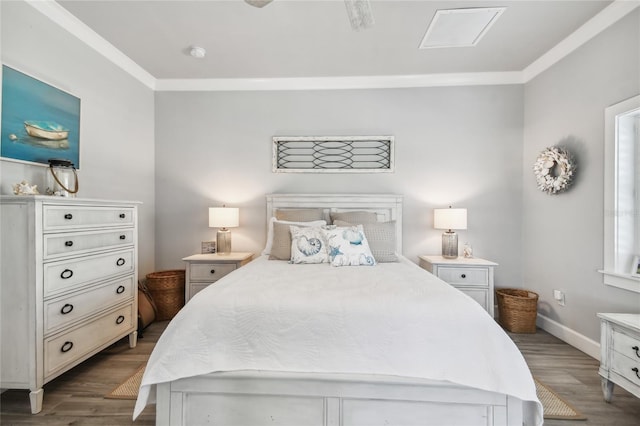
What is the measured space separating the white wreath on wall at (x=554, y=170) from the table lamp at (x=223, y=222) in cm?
316

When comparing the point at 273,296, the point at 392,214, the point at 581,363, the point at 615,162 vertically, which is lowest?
the point at 581,363

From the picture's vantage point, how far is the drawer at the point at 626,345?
1548mm

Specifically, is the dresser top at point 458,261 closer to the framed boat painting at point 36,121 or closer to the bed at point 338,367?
the bed at point 338,367

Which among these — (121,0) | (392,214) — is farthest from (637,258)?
(121,0)

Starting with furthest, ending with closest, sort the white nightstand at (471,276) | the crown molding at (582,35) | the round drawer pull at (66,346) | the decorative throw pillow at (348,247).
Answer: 1. the white nightstand at (471,276)
2. the decorative throw pillow at (348,247)
3. the crown molding at (582,35)
4. the round drawer pull at (66,346)

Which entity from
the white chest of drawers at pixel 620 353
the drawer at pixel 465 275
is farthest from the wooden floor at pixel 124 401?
the drawer at pixel 465 275

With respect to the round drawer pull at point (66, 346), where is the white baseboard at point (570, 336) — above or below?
below

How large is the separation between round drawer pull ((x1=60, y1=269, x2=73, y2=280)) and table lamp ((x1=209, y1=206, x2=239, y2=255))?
1.31m

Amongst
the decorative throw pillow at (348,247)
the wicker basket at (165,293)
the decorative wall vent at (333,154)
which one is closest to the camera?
the decorative throw pillow at (348,247)

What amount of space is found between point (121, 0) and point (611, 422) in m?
4.20

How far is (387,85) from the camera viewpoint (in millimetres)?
3217

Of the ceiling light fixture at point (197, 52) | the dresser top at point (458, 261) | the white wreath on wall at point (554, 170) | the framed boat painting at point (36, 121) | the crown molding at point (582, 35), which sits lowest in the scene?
the dresser top at point (458, 261)

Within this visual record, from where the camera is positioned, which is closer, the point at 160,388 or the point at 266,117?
the point at 160,388

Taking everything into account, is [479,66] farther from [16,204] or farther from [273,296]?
[16,204]
